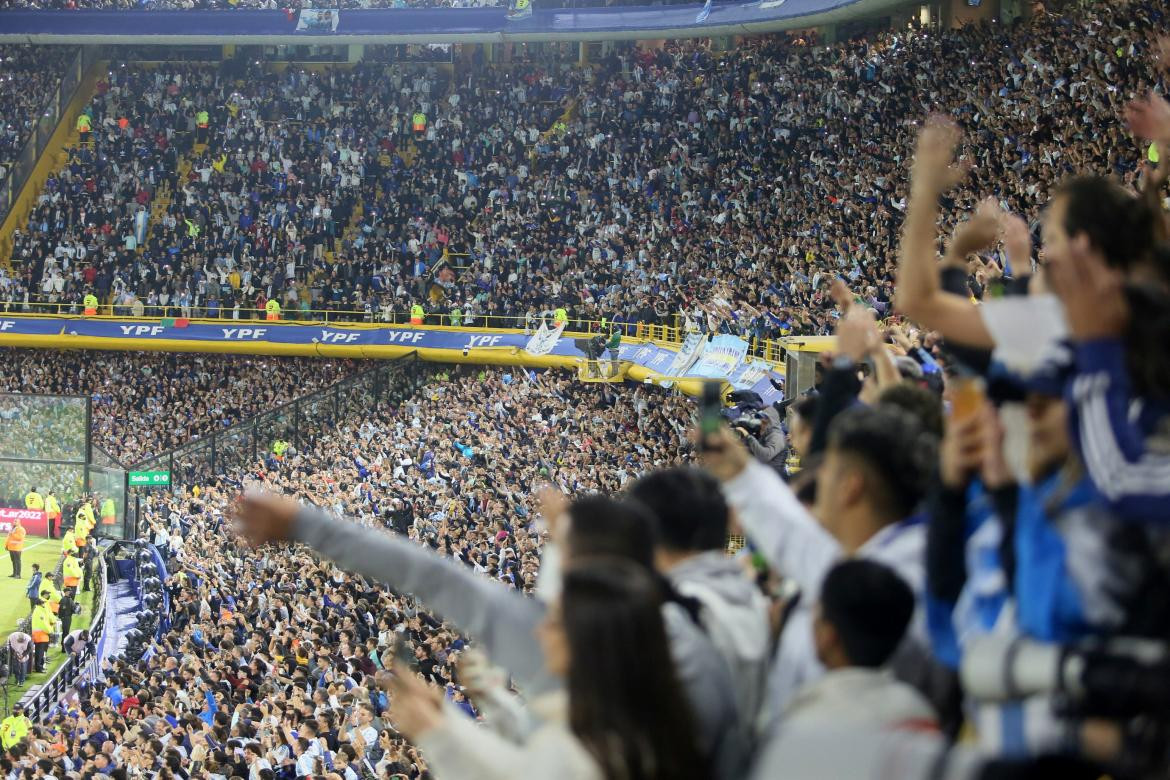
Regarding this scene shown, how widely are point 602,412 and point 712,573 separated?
2123 cm

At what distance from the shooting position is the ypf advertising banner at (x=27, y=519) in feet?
96.2

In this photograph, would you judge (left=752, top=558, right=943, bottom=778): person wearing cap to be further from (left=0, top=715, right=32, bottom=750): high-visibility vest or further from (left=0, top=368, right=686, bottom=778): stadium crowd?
(left=0, top=715, right=32, bottom=750): high-visibility vest

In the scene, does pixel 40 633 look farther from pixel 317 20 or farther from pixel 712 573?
pixel 317 20

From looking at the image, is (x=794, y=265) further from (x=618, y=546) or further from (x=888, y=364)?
(x=618, y=546)

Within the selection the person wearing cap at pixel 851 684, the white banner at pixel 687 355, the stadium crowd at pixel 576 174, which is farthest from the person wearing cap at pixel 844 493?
the stadium crowd at pixel 576 174

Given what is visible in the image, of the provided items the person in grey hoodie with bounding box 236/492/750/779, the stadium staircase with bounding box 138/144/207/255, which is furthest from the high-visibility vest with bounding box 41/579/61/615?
the person in grey hoodie with bounding box 236/492/750/779

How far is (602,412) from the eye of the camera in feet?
80.8

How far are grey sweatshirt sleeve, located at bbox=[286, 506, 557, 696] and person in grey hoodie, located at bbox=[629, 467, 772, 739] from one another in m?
0.37

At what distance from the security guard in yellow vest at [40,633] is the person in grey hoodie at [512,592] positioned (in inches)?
752

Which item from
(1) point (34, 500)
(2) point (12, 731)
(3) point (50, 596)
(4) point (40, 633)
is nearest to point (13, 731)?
(2) point (12, 731)

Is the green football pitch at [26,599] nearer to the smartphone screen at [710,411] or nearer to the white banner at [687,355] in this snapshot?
the white banner at [687,355]

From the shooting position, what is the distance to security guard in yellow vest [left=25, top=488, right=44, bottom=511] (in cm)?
2902

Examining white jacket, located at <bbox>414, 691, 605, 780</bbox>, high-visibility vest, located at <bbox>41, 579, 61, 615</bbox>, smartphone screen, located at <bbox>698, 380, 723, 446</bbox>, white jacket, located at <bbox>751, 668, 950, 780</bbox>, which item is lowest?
high-visibility vest, located at <bbox>41, 579, 61, 615</bbox>

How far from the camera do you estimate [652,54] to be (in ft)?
133
